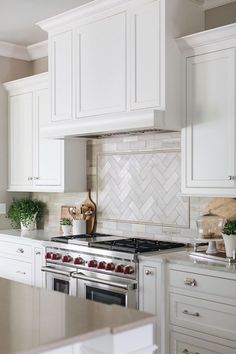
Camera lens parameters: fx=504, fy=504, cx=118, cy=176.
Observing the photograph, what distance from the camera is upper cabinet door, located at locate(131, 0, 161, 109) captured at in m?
3.53

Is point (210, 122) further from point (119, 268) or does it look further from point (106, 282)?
point (106, 282)

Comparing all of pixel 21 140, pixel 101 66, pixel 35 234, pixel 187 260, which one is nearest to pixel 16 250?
pixel 35 234

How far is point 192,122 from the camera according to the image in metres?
3.48

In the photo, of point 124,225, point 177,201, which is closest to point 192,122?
point 177,201

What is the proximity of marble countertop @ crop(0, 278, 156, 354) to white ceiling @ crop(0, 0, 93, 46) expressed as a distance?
2.67 metres

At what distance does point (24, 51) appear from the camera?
5.43 m

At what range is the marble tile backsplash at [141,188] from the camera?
3.95m

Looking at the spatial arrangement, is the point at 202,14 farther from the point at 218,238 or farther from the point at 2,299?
the point at 2,299

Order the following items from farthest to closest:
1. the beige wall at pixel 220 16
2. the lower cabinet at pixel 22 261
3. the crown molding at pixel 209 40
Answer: the lower cabinet at pixel 22 261 < the beige wall at pixel 220 16 < the crown molding at pixel 209 40

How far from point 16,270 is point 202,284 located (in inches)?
85.2

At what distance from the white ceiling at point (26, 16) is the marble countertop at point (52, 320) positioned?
8.78 feet

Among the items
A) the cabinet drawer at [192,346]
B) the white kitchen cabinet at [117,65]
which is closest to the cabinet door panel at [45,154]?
the white kitchen cabinet at [117,65]

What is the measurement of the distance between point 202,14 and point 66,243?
2.06 meters

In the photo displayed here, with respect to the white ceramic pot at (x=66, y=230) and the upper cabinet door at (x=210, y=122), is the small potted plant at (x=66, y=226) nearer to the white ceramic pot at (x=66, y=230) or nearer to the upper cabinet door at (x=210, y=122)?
the white ceramic pot at (x=66, y=230)
